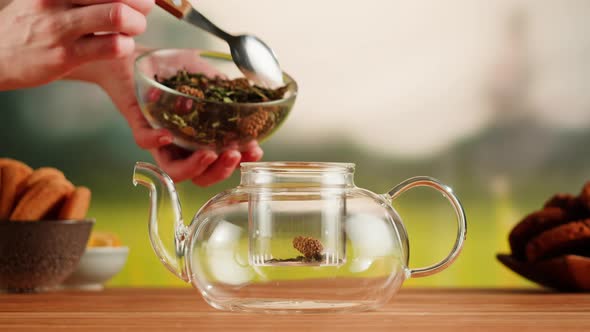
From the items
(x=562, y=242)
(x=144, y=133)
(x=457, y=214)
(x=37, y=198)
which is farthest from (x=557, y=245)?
(x=37, y=198)

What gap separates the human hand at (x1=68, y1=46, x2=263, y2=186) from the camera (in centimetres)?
104

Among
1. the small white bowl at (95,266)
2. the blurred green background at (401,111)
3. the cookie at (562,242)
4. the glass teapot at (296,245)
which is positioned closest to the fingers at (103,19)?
the glass teapot at (296,245)

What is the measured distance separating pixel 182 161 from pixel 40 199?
0.63 feet

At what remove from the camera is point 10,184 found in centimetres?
105

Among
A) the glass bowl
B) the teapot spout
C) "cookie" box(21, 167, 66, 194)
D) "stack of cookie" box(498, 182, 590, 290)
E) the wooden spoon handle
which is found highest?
the wooden spoon handle

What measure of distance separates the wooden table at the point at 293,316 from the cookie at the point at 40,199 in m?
0.11

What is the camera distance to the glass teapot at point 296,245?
2.15ft

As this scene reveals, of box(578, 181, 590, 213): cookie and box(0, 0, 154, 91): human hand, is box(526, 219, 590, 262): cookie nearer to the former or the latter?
box(578, 181, 590, 213): cookie

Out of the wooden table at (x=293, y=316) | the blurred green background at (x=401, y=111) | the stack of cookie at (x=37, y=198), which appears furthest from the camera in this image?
the blurred green background at (x=401, y=111)

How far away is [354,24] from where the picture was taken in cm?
166

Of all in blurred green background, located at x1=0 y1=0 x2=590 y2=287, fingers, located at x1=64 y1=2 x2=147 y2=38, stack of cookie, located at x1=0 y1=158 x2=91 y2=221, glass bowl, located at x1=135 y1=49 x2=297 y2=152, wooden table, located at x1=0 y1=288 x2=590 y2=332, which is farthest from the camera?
blurred green background, located at x1=0 y1=0 x2=590 y2=287

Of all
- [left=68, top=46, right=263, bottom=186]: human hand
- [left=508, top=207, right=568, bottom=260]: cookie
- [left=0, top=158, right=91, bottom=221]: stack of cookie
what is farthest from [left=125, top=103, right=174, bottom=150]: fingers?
[left=508, top=207, right=568, bottom=260]: cookie

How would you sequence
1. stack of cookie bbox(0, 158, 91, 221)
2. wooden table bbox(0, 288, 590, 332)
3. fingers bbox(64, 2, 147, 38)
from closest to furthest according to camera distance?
wooden table bbox(0, 288, 590, 332)
fingers bbox(64, 2, 147, 38)
stack of cookie bbox(0, 158, 91, 221)

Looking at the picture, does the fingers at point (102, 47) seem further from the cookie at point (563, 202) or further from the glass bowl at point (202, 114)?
the cookie at point (563, 202)
